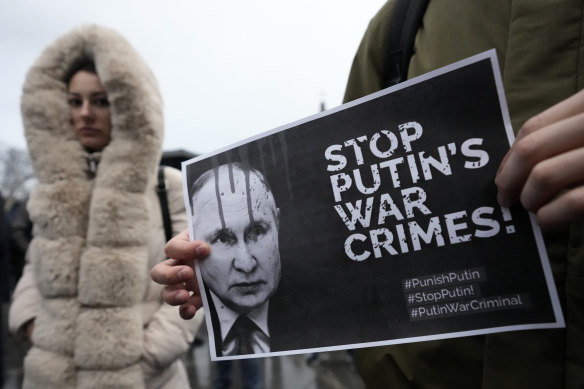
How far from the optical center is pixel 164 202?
2045 millimetres

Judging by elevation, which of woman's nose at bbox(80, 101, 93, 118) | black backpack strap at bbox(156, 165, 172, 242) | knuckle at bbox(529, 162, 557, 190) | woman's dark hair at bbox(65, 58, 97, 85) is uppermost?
woman's dark hair at bbox(65, 58, 97, 85)

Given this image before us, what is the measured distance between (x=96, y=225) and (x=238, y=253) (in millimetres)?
1189

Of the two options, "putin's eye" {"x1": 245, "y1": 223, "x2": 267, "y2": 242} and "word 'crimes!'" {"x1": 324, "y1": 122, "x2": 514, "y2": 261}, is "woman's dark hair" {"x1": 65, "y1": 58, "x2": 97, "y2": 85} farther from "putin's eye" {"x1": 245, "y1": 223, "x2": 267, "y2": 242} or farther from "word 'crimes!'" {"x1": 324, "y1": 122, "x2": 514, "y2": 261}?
"word 'crimes!'" {"x1": 324, "y1": 122, "x2": 514, "y2": 261}

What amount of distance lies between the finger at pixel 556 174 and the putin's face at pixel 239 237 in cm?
44

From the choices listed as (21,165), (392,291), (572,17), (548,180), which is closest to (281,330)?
(392,291)

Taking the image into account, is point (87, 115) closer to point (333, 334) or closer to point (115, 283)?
point (115, 283)

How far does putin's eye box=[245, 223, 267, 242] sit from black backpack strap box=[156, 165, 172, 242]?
122 cm

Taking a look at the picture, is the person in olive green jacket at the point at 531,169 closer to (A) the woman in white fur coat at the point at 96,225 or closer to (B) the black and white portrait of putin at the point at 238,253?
(B) the black and white portrait of putin at the point at 238,253

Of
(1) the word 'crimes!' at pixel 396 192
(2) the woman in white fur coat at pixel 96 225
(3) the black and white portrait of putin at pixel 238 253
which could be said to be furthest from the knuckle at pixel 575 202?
(2) the woman in white fur coat at pixel 96 225

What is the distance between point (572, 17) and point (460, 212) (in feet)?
1.06

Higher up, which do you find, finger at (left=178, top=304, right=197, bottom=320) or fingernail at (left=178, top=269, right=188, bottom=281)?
fingernail at (left=178, top=269, right=188, bottom=281)

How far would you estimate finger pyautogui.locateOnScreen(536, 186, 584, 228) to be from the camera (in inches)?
21.4

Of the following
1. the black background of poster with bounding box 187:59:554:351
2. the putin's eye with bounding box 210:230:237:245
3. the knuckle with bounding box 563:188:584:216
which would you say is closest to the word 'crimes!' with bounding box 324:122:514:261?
the black background of poster with bounding box 187:59:554:351

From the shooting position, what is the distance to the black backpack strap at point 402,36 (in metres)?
0.94
